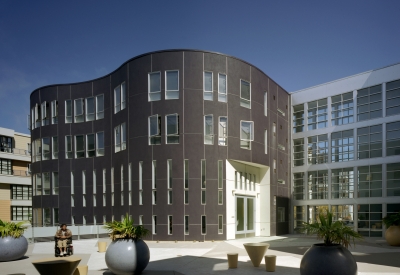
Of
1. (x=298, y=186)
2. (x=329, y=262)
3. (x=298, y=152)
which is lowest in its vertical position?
(x=298, y=186)

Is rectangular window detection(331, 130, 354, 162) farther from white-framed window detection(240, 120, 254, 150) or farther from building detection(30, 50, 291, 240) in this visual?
white-framed window detection(240, 120, 254, 150)

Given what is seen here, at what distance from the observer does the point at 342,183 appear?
34.1 meters

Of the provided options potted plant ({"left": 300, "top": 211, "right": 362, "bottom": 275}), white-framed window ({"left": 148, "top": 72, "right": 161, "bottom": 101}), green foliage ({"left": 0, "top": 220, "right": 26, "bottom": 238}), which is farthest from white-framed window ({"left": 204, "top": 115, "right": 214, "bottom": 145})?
potted plant ({"left": 300, "top": 211, "right": 362, "bottom": 275})

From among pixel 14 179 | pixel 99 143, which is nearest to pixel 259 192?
pixel 99 143

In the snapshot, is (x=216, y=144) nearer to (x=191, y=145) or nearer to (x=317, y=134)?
(x=191, y=145)

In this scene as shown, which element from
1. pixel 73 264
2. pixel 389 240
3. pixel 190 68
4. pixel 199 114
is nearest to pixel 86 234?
pixel 199 114

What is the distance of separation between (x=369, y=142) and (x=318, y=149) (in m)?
4.85

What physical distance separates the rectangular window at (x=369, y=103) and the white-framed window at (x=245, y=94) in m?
9.95

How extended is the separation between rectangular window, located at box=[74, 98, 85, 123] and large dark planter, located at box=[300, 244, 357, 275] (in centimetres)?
2899

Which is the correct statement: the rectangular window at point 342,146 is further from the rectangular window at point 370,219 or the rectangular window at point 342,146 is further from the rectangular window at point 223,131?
the rectangular window at point 223,131

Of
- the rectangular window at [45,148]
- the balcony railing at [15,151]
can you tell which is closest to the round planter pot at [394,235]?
the rectangular window at [45,148]

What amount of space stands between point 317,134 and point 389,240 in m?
13.5

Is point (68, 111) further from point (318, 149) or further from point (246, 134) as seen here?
point (318, 149)

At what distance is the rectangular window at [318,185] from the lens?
35.3m
